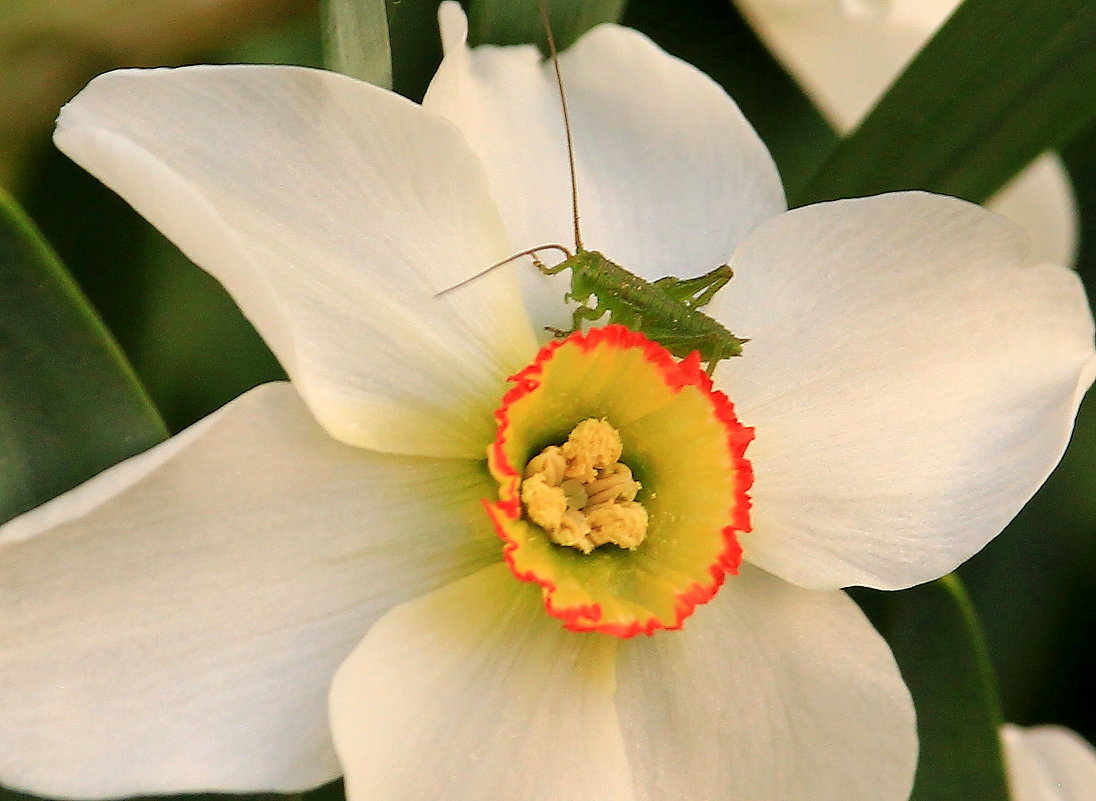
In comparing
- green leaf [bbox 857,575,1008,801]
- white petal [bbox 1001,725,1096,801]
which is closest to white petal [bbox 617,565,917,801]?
green leaf [bbox 857,575,1008,801]

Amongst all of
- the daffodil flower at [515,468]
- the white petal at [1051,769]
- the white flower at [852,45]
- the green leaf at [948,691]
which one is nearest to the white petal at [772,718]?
the daffodil flower at [515,468]

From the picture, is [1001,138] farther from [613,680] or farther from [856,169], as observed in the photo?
[613,680]

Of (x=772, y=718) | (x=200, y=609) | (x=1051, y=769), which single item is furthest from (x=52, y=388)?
(x=1051, y=769)

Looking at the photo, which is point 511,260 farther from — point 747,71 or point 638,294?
point 747,71

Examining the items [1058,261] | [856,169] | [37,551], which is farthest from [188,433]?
[1058,261]

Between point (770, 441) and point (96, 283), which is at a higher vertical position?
point (770, 441)

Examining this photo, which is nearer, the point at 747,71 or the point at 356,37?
the point at 356,37

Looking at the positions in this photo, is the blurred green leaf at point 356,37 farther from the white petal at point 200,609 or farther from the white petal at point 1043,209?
the white petal at point 1043,209
